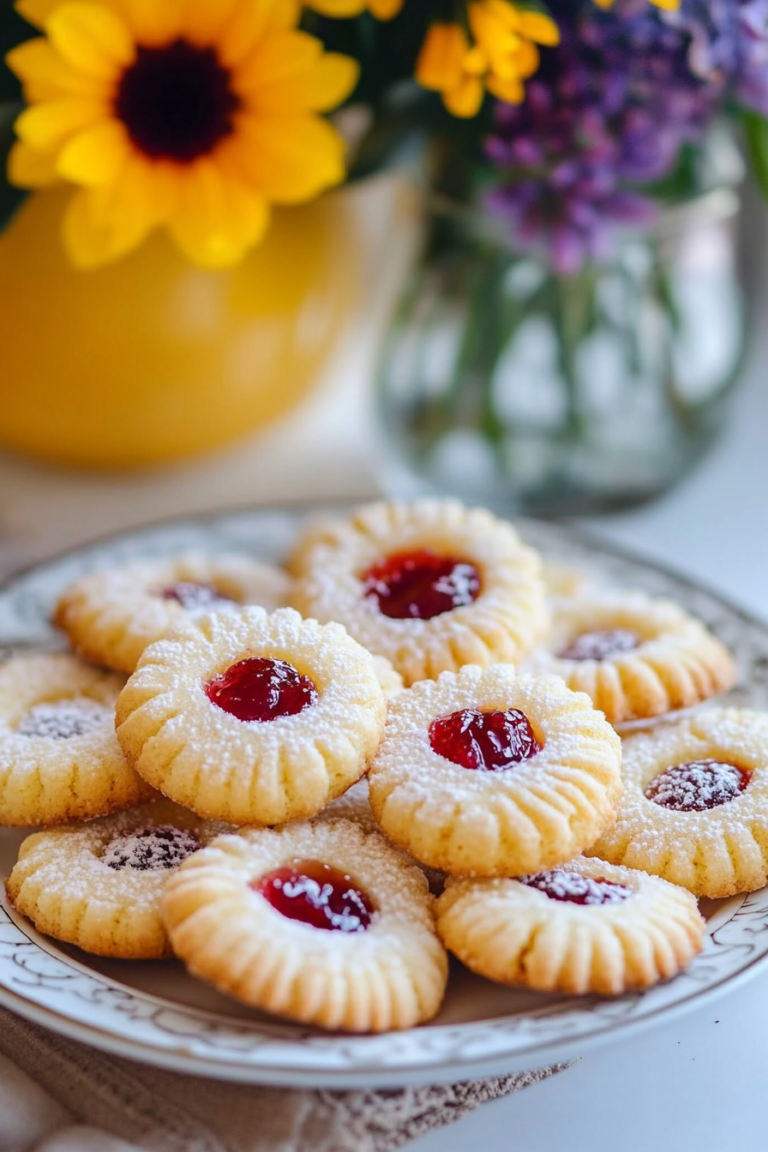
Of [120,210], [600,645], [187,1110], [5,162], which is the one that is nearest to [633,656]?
[600,645]

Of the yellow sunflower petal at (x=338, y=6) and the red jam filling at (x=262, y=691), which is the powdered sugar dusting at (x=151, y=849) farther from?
the yellow sunflower petal at (x=338, y=6)

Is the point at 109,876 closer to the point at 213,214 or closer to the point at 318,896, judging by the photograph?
the point at 318,896

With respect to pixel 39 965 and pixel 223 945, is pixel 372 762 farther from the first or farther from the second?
pixel 39 965

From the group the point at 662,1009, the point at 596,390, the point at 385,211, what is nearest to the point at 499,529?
the point at 596,390

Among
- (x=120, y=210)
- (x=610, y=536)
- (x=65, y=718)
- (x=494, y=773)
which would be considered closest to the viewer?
(x=494, y=773)

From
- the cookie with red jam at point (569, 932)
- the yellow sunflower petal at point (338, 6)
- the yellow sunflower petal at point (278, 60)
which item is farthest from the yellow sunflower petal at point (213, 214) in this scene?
the cookie with red jam at point (569, 932)
